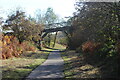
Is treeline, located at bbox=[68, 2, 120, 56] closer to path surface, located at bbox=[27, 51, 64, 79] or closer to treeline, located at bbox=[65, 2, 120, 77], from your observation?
treeline, located at bbox=[65, 2, 120, 77]

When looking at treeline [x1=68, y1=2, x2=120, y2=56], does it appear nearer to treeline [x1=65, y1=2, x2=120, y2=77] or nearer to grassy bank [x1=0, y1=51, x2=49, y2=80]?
treeline [x1=65, y1=2, x2=120, y2=77]

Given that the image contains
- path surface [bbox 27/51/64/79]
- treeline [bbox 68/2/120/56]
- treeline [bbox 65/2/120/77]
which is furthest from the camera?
path surface [bbox 27/51/64/79]

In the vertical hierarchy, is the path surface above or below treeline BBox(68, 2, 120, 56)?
below

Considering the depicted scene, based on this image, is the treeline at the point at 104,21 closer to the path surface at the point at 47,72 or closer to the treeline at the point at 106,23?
the treeline at the point at 106,23

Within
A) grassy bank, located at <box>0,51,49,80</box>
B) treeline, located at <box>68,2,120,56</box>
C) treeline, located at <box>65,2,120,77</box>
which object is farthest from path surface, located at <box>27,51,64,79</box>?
treeline, located at <box>68,2,120,56</box>

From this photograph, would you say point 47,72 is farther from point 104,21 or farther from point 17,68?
point 104,21

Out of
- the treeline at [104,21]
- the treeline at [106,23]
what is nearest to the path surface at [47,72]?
the treeline at [106,23]

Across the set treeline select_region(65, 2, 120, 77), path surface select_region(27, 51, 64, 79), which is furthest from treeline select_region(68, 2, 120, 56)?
path surface select_region(27, 51, 64, 79)

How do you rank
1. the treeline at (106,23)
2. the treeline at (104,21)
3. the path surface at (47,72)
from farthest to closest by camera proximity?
the path surface at (47,72), the treeline at (104,21), the treeline at (106,23)

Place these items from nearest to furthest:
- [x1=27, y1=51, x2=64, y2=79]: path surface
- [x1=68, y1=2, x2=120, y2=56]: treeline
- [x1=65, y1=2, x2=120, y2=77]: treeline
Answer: [x1=65, y1=2, x2=120, y2=77]: treeline, [x1=68, y1=2, x2=120, y2=56]: treeline, [x1=27, y1=51, x2=64, y2=79]: path surface

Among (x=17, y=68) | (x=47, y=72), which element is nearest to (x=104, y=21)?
(x=47, y=72)

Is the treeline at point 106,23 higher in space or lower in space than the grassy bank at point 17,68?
higher

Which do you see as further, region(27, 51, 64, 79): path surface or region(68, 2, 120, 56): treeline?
region(27, 51, 64, 79): path surface

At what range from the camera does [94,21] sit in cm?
940
